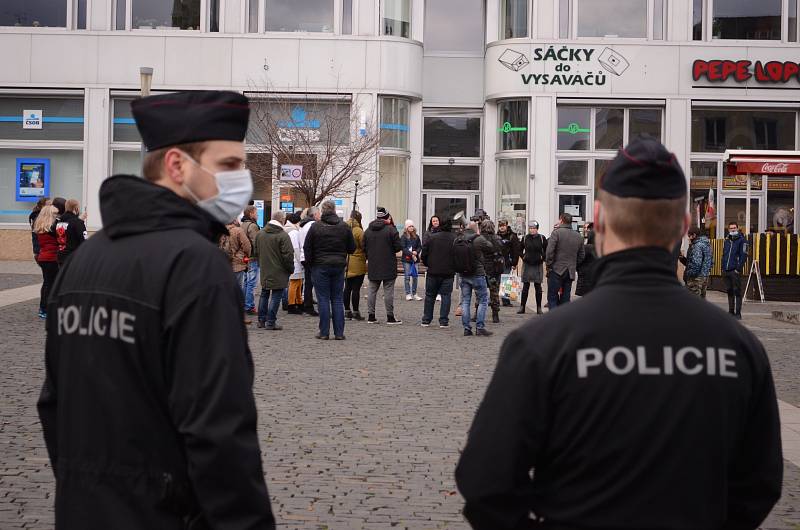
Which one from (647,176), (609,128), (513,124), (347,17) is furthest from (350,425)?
(347,17)

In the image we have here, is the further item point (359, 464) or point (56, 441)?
point (359, 464)

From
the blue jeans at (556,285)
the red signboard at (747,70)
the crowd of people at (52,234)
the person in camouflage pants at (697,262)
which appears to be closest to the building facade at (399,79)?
the red signboard at (747,70)

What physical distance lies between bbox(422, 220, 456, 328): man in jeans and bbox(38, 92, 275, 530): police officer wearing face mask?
1422 cm

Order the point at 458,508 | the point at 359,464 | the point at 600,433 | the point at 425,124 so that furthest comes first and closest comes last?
the point at 425,124
the point at 359,464
the point at 458,508
the point at 600,433

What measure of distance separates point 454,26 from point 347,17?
4.41m

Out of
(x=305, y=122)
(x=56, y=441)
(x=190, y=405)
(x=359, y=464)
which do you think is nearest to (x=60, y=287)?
(x=56, y=441)

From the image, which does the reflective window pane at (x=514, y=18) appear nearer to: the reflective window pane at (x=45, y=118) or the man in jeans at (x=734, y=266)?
the reflective window pane at (x=45, y=118)

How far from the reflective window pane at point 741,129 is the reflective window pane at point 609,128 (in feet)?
7.60

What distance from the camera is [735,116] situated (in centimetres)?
3422

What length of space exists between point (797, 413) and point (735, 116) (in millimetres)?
25841

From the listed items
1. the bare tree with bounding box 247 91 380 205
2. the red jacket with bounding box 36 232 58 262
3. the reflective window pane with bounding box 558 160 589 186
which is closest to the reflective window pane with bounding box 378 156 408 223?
the bare tree with bounding box 247 91 380 205

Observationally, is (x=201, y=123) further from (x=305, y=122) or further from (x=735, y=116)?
(x=735, y=116)

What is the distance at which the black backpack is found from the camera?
657 inches

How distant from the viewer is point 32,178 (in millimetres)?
34250
